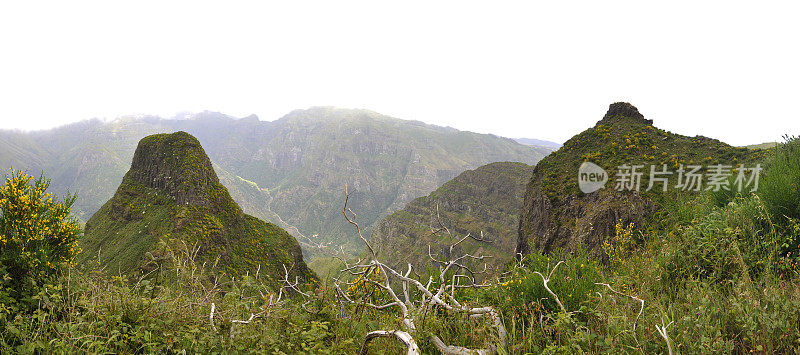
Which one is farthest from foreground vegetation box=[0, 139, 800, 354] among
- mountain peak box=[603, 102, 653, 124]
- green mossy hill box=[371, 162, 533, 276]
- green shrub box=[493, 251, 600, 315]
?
green mossy hill box=[371, 162, 533, 276]

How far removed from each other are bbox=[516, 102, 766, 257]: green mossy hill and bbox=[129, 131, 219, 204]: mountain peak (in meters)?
69.7

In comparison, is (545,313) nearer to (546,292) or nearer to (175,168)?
(546,292)

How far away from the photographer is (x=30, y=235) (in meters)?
5.63

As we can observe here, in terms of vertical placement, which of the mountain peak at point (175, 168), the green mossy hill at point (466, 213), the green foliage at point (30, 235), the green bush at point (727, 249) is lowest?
the green mossy hill at point (466, 213)

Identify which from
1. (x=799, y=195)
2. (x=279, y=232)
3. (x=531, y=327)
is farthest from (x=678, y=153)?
(x=279, y=232)

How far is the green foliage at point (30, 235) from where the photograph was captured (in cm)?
494

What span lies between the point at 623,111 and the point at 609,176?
17.6 m

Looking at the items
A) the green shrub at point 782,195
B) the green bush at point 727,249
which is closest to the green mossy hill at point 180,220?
the green bush at point 727,249

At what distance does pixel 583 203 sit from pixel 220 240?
61.5 metres

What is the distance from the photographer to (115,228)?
66500 millimetres

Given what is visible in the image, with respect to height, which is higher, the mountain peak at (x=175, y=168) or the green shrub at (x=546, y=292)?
the green shrub at (x=546, y=292)

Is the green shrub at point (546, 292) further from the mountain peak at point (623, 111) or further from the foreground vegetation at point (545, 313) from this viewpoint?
the mountain peak at point (623, 111)

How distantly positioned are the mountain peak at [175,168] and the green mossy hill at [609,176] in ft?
229

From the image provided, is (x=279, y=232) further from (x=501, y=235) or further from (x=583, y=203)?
(x=501, y=235)
